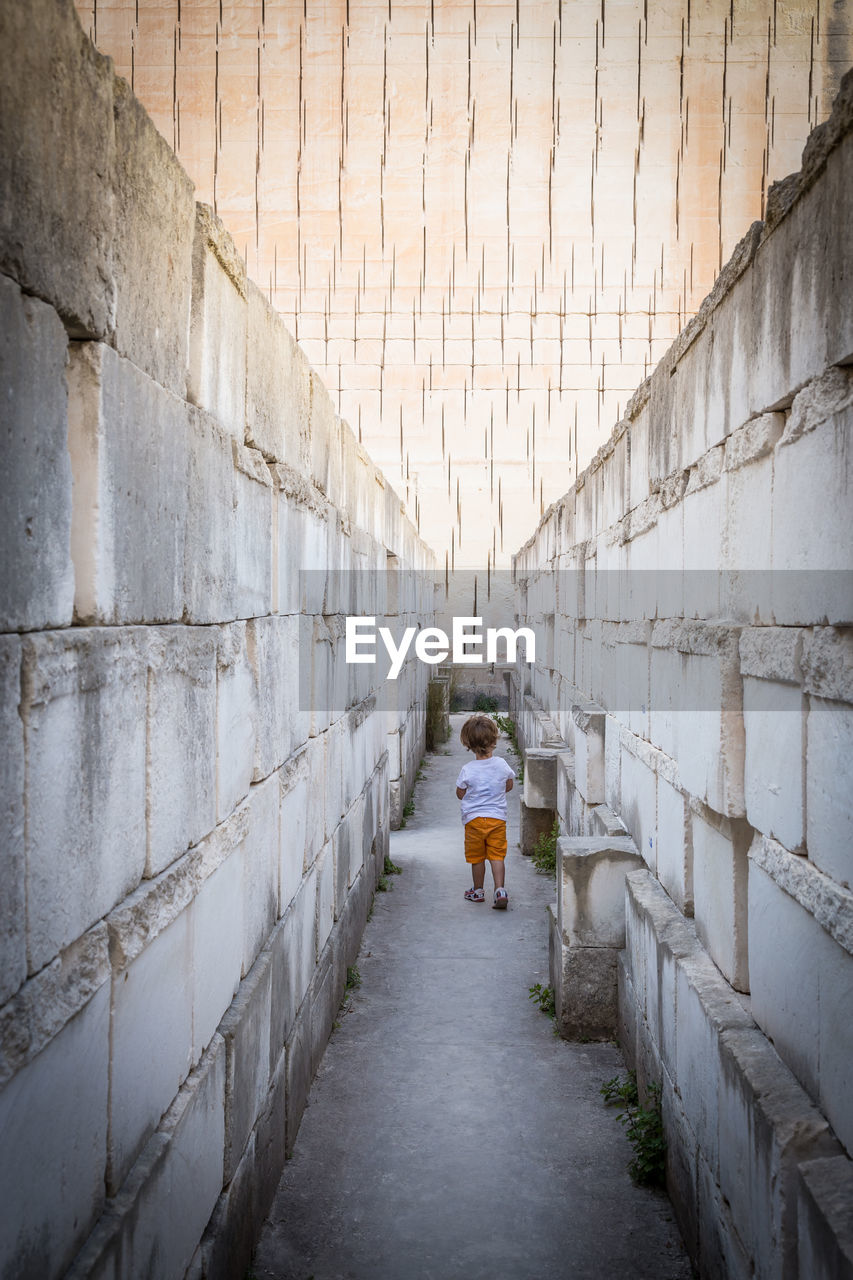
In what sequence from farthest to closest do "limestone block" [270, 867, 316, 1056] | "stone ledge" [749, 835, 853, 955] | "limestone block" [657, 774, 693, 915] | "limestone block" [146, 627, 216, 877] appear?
"limestone block" [657, 774, 693, 915], "limestone block" [270, 867, 316, 1056], "limestone block" [146, 627, 216, 877], "stone ledge" [749, 835, 853, 955]

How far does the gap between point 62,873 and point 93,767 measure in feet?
0.70

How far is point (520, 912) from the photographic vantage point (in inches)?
273

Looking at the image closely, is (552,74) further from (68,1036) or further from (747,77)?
(68,1036)

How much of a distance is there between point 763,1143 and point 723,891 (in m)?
0.88

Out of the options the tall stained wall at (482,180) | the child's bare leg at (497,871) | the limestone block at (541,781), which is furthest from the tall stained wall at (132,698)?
the tall stained wall at (482,180)

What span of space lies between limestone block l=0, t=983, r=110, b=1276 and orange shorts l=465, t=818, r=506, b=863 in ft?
17.7

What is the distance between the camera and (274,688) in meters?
3.49

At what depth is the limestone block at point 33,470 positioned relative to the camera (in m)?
1.47

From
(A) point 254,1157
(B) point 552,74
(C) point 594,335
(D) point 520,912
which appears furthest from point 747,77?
(A) point 254,1157

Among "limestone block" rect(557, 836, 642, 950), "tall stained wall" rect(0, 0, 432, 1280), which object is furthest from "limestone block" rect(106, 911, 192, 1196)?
"limestone block" rect(557, 836, 642, 950)

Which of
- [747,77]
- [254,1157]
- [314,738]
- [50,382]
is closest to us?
[50,382]

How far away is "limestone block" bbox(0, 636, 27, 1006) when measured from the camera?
1437mm

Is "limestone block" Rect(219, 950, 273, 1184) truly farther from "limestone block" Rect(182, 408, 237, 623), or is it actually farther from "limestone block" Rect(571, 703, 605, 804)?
"limestone block" Rect(571, 703, 605, 804)

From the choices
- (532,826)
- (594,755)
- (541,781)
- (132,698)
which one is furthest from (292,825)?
(532,826)
